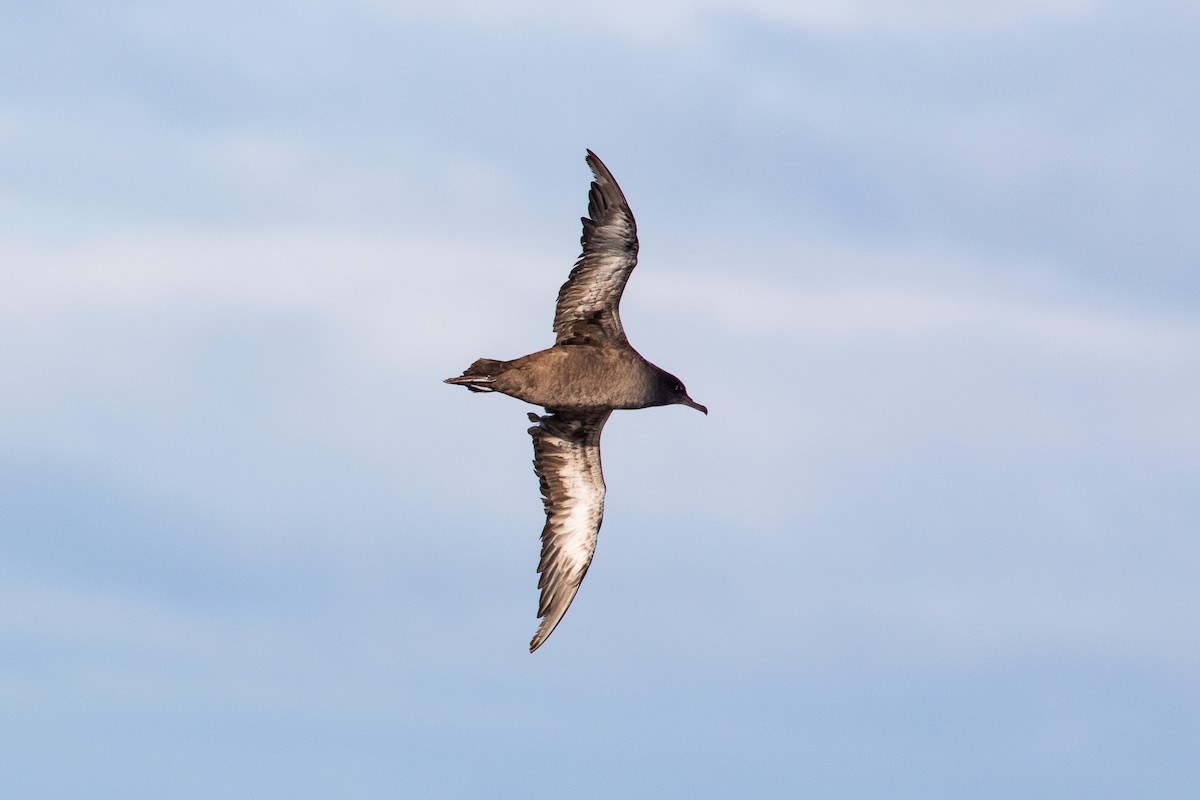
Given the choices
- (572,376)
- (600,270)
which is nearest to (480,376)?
(572,376)

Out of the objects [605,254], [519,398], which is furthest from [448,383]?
[605,254]

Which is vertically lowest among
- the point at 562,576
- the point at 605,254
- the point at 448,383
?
the point at 562,576

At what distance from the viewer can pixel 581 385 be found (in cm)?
2608

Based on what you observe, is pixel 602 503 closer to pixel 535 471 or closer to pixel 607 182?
pixel 535 471

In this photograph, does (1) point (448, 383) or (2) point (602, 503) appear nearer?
(1) point (448, 383)

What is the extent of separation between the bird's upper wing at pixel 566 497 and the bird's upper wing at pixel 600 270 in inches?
56.9

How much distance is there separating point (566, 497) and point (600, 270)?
349 cm

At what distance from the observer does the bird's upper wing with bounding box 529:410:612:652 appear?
2723 centimetres

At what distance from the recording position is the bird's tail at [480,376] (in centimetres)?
2566

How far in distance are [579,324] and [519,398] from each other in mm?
1287

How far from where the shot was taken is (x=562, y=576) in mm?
27297

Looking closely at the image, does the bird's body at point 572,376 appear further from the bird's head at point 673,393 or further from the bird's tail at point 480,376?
the bird's head at point 673,393

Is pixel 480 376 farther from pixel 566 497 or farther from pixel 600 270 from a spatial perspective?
pixel 566 497

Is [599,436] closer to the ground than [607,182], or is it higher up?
closer to the ground
